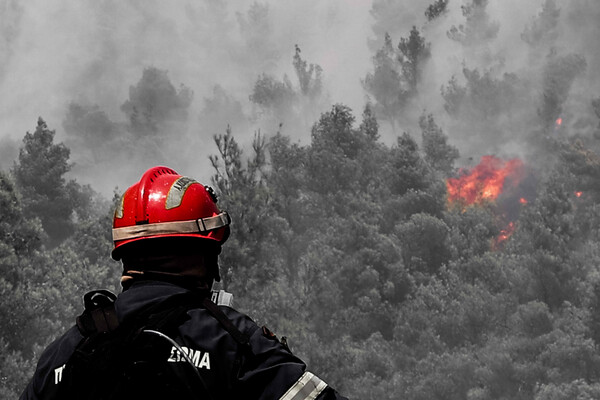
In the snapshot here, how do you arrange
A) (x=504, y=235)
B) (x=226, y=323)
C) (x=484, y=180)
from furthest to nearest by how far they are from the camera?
(x=484, y=180)
(x=504, y=235)
(x=226, y=323)

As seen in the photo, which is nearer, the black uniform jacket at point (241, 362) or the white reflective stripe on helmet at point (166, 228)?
the black uniform jacket at point (241, 362)

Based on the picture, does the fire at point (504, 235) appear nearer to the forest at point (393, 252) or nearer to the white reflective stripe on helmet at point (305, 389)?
the forest at point (393, 252)

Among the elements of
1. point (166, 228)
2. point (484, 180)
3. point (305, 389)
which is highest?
point (484, 180)

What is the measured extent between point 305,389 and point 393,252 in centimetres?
4786

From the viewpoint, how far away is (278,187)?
57.8m

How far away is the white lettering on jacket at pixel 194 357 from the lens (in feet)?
6.50

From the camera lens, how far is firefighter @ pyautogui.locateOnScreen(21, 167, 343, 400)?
6.47 ft

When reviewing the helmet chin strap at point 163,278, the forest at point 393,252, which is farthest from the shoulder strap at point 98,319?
the forest at point 393,252

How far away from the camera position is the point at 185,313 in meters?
2.10

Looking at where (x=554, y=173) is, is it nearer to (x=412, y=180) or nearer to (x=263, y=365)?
(x=412, y=180)

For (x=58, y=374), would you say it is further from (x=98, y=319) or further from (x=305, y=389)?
(x=305, y=389)

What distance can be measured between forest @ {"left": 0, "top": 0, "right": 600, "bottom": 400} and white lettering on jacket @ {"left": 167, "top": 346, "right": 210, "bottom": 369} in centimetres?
2482

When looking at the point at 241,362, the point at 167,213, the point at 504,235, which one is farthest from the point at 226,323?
the point at 504,235

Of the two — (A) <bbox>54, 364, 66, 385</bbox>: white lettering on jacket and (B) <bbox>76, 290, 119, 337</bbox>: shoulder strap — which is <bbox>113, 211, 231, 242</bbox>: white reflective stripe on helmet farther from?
(A) <bbox>54, 364, 66, 385</bbox>: white lettering on jacket
